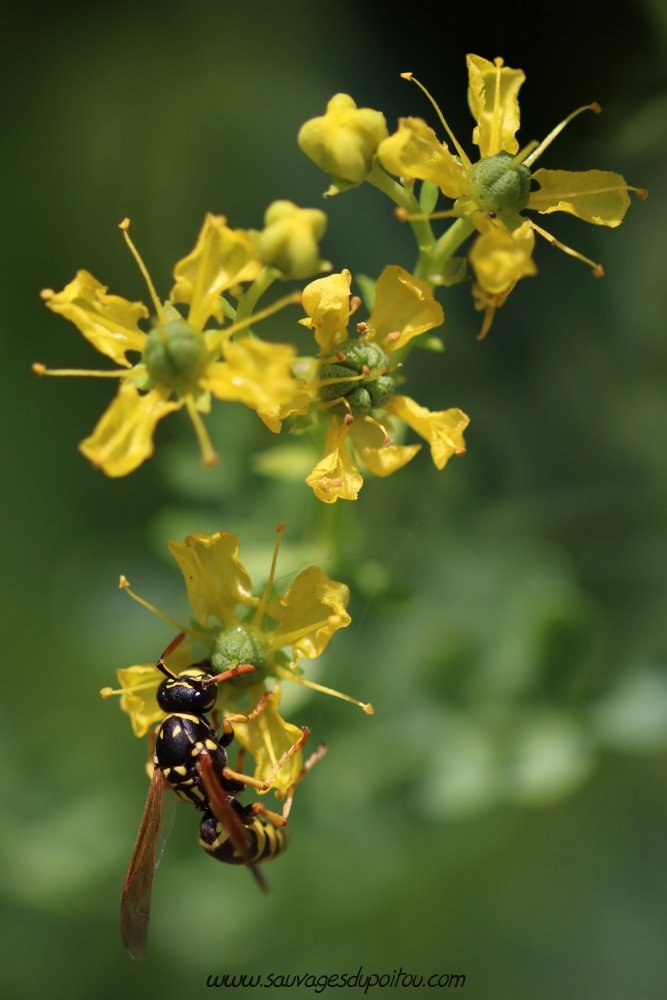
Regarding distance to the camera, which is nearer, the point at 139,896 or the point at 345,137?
the point at 345,137

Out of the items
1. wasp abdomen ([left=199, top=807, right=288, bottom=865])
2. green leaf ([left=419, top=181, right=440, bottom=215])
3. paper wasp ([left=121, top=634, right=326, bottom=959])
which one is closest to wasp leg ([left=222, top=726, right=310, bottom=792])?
paper wasp ([left=121, top=634, right=326, bottom=959])

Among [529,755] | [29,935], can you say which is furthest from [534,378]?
[29,935]

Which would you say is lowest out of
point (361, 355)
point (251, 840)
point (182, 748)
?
point (251, 840)

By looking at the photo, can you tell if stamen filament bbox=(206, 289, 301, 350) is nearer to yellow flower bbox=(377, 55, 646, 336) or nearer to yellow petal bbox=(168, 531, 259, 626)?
yellow flower bbox=(377, 55, 646, 336)

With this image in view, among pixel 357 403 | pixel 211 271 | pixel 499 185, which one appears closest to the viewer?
pixel 211 271

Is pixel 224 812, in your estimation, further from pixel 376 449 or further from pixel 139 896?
pixel 376 449

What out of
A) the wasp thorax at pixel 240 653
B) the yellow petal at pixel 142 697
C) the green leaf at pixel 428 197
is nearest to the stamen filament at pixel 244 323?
the green leaf at pixel 428 197

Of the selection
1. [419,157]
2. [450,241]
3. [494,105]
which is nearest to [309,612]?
[450,241]
